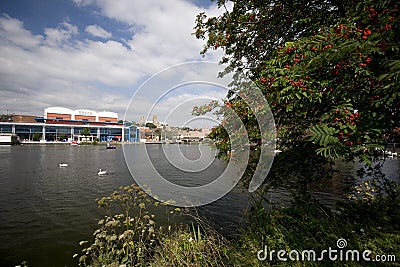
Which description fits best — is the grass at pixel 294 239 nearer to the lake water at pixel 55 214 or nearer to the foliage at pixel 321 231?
the foliage at pixel 321 231

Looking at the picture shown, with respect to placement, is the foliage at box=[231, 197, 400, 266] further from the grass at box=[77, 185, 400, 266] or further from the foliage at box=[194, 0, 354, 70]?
the foliage at box=[194, 0, 354, 70]

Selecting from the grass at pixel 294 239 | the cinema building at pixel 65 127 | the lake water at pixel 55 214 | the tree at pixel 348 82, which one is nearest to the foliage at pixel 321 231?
the grass at pixel 294 239

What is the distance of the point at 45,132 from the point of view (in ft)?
269

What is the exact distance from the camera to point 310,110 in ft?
10.9

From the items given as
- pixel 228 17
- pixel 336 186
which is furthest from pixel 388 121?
pixel 336 186

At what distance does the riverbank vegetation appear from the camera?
7.47 feet

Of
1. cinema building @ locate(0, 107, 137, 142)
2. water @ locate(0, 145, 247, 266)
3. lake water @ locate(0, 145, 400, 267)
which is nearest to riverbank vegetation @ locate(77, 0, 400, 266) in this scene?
lake water @ locate(0, 145, 400, 267)

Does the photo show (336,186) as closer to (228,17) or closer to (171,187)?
(171,187)

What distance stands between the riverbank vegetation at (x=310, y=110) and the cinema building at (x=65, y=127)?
6640cm

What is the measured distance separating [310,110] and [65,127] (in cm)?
9729

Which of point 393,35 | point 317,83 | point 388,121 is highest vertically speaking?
point 393,35

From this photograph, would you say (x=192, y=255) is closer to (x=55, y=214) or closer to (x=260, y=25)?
(x=260, y=25)

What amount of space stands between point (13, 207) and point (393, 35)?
14.8 meters

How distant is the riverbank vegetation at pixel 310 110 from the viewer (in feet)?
7.47
